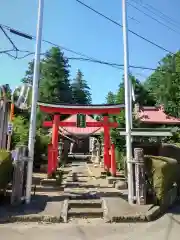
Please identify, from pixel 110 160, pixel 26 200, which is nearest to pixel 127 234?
pixel 26 200

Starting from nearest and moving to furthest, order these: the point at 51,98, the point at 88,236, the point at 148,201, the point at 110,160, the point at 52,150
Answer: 1. the point at 88,236
2. the point at 148,201
3. the point at 52,150
4. the point at 110,160
5. the point at 51,98

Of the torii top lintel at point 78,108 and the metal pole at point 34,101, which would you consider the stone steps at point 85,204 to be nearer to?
the metal pole at point 34,101

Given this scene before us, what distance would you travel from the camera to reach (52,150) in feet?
45.9

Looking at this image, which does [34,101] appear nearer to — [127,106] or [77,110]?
[127,106]

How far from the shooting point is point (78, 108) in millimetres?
15648

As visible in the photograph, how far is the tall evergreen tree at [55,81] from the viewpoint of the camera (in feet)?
153

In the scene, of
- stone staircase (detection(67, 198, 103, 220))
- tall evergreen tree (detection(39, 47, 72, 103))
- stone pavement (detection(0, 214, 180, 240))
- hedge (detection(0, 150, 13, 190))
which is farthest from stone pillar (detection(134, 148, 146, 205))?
tall evergreen tree (detection(39, 47, 72, 103))

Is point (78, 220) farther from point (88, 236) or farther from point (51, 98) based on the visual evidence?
point (51, 98)

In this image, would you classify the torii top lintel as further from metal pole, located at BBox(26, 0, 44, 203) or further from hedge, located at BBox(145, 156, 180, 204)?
hedge, located at BBox(145, 156, 180, 204)

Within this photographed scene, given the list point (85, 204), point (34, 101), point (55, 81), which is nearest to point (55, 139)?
point (34, 101)

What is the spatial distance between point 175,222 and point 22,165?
165 inches

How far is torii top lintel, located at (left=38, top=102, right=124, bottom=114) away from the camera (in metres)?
15.2

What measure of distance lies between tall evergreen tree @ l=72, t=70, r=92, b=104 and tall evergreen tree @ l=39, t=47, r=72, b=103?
5260 mm

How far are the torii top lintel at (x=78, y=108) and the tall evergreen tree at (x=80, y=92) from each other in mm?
39343
